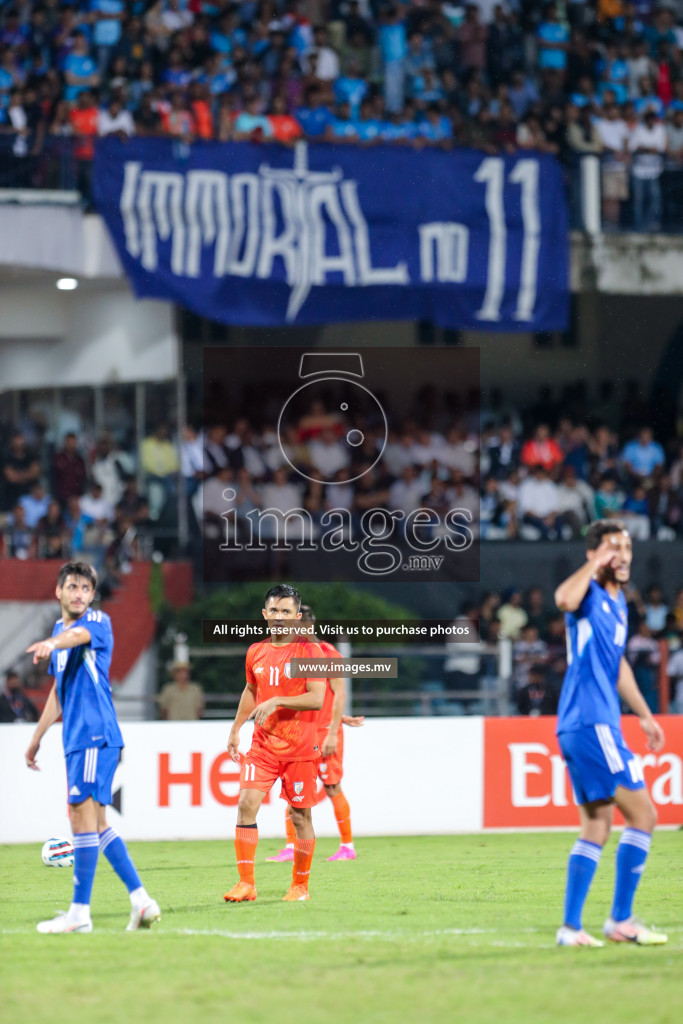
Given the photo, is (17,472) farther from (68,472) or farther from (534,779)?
(534,779)

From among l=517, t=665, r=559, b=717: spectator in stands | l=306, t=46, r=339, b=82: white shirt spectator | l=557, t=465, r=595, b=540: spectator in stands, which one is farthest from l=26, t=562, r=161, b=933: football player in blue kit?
l=306, t=46, r=339, b=82: white shirt spectator

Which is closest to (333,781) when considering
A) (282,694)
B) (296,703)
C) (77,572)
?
(282,694)

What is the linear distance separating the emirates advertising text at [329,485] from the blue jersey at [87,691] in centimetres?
1114

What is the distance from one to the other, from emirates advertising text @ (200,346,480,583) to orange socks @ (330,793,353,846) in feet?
22.8

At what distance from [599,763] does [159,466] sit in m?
13.9

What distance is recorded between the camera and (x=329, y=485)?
19.2m

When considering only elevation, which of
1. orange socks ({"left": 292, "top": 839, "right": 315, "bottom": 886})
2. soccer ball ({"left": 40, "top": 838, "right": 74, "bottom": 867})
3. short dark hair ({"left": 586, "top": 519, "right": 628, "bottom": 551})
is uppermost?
short dark hair ({"left": 586, "top": 519, "right": 628, "bottom": 551})

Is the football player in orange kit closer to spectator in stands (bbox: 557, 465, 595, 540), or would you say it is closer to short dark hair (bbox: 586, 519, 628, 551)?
short dark hair (bbox: 586, 519, 628, 551)

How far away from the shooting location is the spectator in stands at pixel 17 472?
19.2 metres

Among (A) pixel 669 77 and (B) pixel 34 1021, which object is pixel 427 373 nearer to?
(A) pixel 669 77

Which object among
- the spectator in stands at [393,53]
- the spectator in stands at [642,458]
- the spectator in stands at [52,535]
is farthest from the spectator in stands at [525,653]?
the spectator in stands at [393,53]

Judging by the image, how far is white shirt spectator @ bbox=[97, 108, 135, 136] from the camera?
65.1 ft

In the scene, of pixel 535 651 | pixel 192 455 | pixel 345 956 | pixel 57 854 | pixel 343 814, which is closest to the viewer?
pixel 345 956

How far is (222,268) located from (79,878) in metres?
13.1
